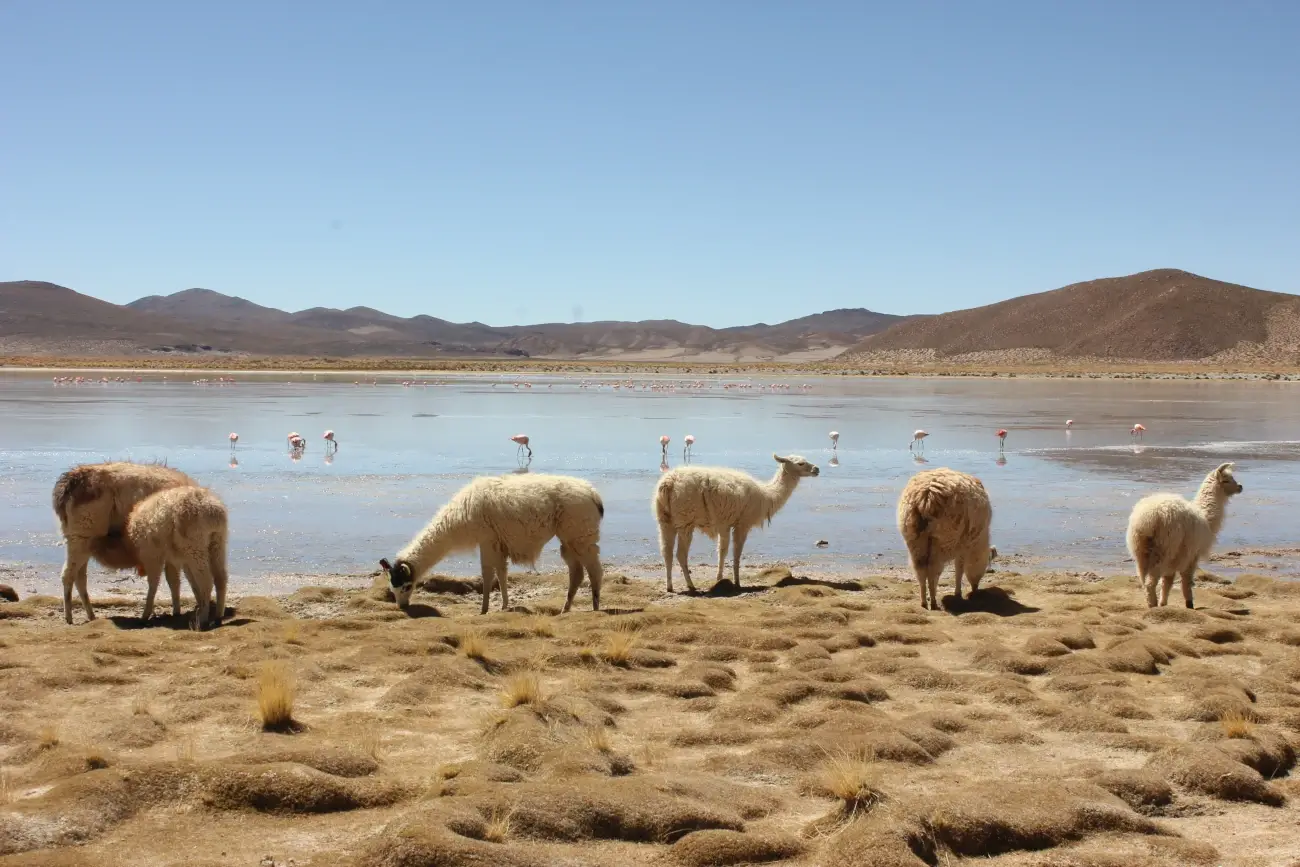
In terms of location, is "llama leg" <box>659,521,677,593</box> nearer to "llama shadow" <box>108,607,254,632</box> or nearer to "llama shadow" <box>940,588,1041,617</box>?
"llama shadow" <box>940,588,1041,617</box>

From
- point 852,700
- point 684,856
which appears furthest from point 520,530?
point 684,856

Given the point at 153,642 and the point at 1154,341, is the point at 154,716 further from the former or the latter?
the point at 1154,341

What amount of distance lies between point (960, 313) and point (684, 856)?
192183 millimetres

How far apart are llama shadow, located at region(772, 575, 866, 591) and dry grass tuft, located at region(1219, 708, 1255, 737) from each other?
230 inches

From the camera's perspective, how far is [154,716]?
23.2ft

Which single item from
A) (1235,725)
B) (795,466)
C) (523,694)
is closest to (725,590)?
(795,466)

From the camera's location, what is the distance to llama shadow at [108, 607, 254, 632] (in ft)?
35.2

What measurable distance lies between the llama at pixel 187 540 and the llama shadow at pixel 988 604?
24.6 ft

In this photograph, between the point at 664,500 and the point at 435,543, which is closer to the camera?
the point at 435,543

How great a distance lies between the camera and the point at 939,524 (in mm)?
12070

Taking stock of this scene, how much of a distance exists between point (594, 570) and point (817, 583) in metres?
2.90

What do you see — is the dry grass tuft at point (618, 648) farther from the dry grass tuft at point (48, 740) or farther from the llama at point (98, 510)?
the llama at point (98, 510)

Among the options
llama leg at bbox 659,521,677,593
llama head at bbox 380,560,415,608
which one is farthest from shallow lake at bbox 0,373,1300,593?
llama head at bbox 380,560,415,608

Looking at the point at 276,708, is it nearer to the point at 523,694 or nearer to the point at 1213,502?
the point at 523,694
